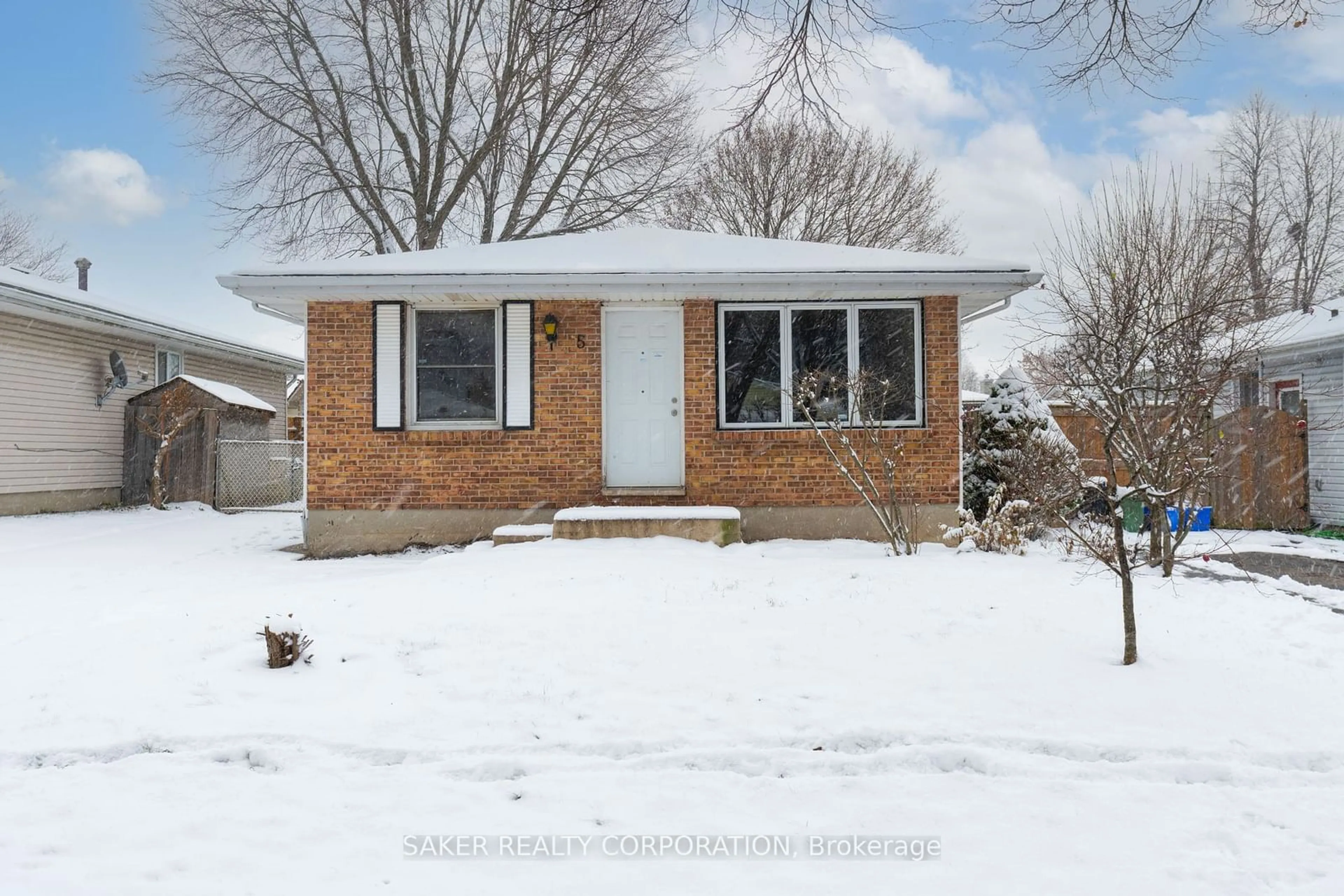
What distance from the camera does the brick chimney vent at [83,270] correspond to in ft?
70.8

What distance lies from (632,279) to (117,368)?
1043 cm

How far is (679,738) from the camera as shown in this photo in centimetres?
303

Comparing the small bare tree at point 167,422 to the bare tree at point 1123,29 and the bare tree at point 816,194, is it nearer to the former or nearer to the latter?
the bare tree at point 816,194

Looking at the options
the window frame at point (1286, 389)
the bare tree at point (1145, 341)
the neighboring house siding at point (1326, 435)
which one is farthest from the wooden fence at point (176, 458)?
Answer: the window frame at point (1286, 389)

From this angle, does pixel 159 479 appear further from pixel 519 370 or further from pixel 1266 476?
pixel 1266 476

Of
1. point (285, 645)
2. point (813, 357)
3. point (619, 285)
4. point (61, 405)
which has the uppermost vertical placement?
point (619, 285)

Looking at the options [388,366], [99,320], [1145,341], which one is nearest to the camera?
[1145,341]

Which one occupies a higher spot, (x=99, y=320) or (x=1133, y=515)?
(x=99, y=320)

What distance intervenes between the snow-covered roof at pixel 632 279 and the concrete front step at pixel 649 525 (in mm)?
2274

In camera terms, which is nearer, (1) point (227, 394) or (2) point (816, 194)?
(1) point (227, 394)

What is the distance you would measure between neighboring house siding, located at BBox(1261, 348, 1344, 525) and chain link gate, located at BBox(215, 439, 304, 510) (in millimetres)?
15325

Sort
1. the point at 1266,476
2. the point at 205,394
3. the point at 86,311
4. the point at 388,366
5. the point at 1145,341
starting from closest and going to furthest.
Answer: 1. the point at 1145,341
2. the point at 388,366
3. the point at 1266,476
4. the point at 86,311
5. the point at 205,394

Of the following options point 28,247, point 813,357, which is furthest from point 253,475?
point 28,247

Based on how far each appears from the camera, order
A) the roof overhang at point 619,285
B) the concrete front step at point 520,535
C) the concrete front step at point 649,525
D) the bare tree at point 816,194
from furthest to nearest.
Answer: the bare tree at point 816,194 < the roof overhang at point 619,285 < the concrete front step at point 520,535 < the concrete front step at point 649,525
